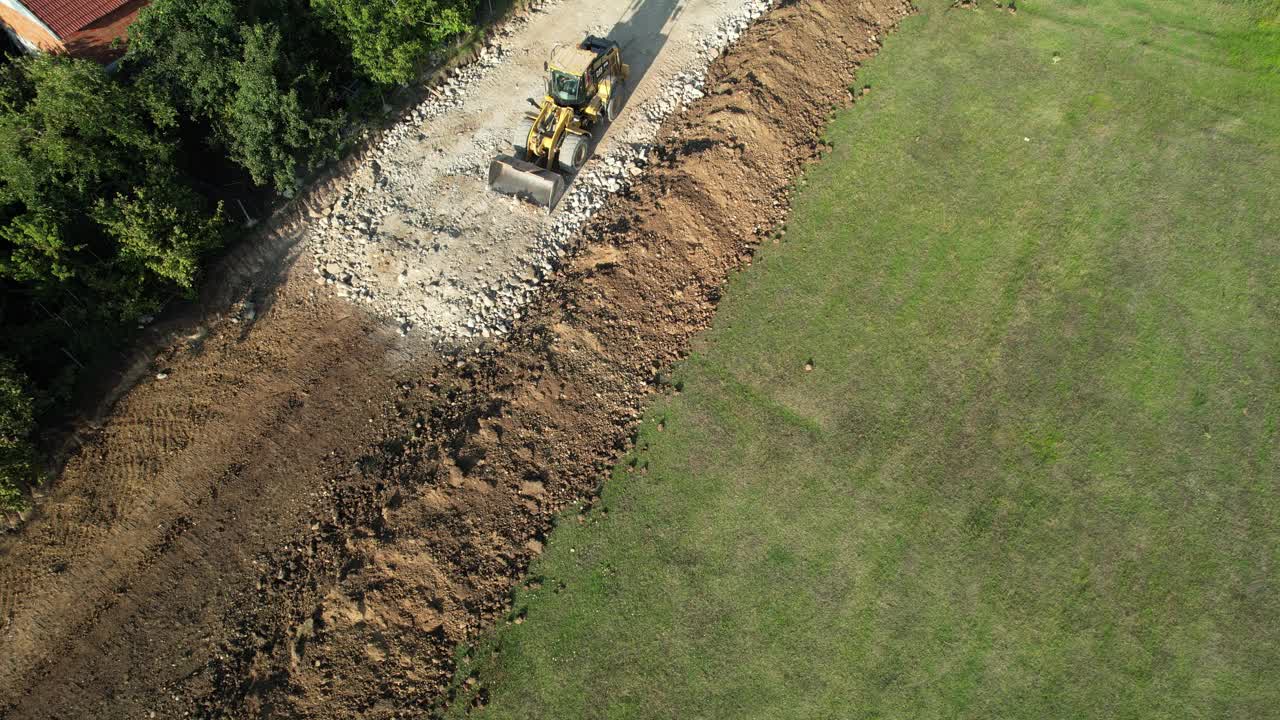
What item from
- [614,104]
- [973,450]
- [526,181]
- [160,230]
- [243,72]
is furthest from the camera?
[614,104]

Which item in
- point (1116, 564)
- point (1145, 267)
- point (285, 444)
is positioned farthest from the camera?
point (1145, 267)

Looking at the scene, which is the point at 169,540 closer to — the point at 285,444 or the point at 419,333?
the point at 285,444

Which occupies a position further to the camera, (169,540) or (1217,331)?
(1217,331)

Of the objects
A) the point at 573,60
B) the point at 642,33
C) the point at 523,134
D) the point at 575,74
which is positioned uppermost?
the point at 642,33

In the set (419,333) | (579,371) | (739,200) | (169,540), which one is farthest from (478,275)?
(169,540)

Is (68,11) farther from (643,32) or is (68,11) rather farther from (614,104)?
(643,32)

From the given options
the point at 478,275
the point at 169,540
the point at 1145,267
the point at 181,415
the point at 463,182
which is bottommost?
the point at 169,540

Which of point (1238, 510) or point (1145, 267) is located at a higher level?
point (1145, 267)

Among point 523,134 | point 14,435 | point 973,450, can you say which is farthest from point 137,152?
point 973,450
